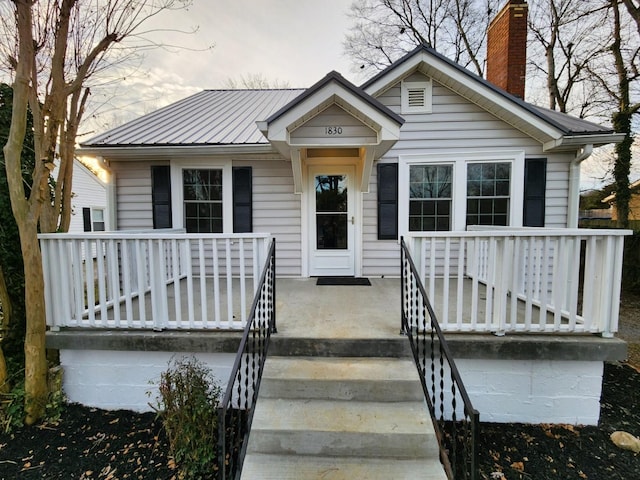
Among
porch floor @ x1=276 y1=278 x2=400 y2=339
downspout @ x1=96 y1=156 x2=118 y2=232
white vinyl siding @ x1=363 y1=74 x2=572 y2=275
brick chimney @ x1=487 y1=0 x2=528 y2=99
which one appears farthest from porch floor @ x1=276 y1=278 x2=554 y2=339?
brick chimney @ x1=487 y1=0 x2=528 y2=99

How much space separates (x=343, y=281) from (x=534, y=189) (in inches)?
133

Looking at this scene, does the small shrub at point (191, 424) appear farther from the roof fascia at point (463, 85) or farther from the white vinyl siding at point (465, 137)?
the roof fascia at point (463, 85)

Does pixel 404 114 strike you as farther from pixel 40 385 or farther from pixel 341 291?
pixel 40 385

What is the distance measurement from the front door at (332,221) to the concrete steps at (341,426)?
283 centimetres

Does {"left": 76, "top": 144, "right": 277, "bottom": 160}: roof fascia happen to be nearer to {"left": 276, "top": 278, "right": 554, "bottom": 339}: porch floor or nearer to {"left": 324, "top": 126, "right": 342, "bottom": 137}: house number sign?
{"left": 324, "top": 126, "right": 342, "bottom": 137}: house number sign

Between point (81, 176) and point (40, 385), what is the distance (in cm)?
1444

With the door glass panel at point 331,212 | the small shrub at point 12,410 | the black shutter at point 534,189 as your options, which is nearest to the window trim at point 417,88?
the door glass panel at point 331,212

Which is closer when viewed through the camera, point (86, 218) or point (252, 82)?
point (86, 218)

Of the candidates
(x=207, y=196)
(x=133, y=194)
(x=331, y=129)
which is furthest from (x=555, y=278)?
(x=133, y=194)

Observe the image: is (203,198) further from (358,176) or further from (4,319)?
(4,319)

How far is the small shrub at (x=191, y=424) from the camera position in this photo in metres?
2.33

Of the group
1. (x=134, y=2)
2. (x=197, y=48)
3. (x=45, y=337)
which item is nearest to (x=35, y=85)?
(x=134, y=2)

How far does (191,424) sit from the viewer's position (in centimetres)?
240

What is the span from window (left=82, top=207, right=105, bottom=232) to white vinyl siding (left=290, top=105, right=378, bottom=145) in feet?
46.1
